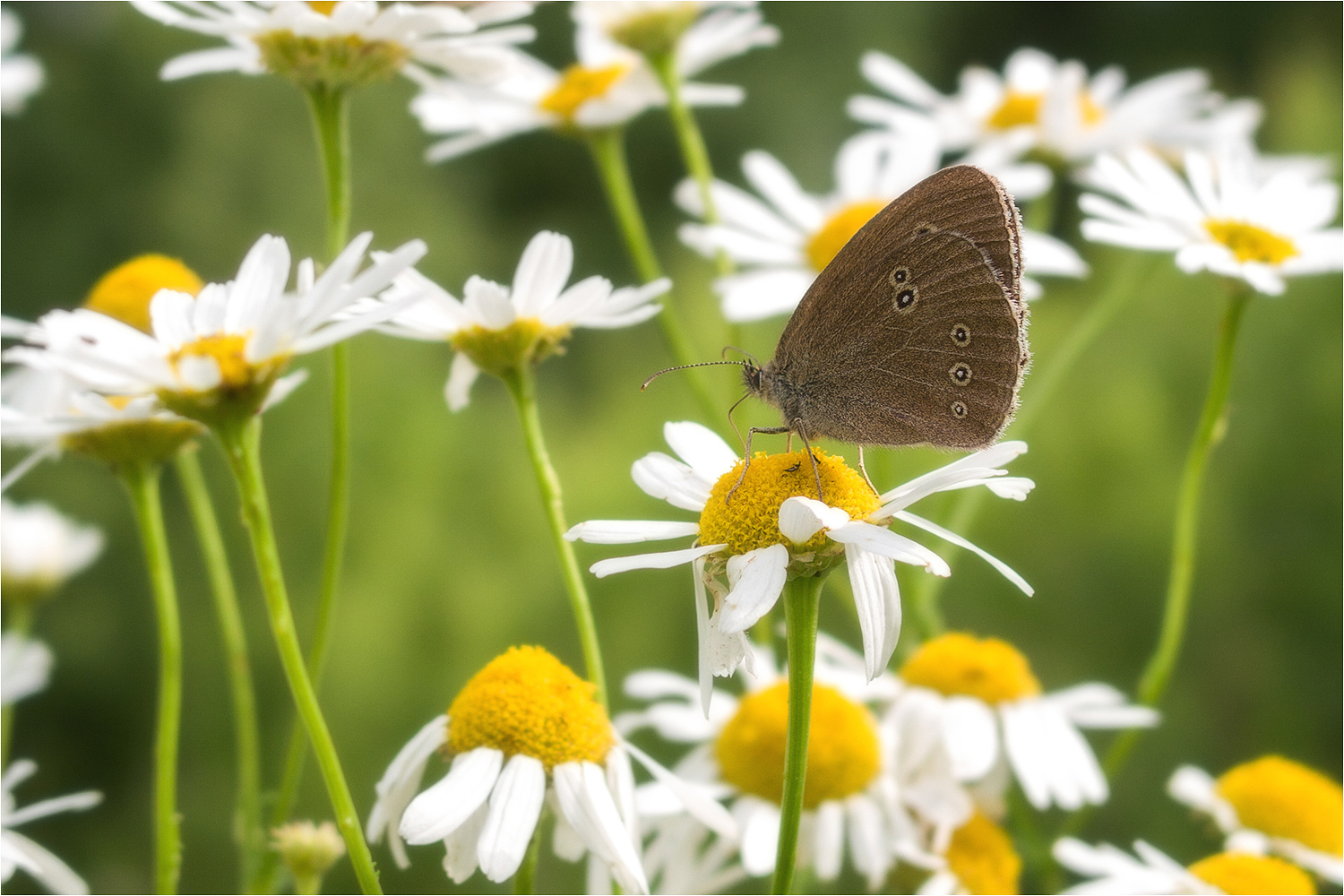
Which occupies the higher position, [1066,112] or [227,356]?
[1066,112]

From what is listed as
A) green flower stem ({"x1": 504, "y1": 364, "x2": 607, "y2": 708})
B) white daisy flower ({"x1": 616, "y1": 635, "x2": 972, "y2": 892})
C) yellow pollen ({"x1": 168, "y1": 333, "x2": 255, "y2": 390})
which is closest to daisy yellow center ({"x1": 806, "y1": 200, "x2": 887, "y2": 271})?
white daisy flower ({"x1": 616, "y1": 635, "x2": 972, "y2": 892})

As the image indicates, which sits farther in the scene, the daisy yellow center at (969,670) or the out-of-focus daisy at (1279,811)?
the daisy yellow center at (969,670)

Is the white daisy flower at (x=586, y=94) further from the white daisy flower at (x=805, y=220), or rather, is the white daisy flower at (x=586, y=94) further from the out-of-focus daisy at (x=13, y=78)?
the out-of-focus daisy at (x=13, y=78)

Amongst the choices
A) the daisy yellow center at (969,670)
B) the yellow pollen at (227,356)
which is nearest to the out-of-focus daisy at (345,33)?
the yellow pollen at (227,356)

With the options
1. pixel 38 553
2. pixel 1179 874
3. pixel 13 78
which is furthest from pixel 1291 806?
pixel 13 78

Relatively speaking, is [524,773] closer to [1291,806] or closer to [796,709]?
[796,709]

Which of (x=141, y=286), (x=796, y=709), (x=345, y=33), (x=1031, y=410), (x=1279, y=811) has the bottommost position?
(x=1279, y=811)
